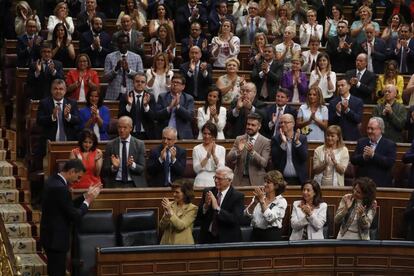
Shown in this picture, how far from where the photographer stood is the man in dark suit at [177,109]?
10719mm

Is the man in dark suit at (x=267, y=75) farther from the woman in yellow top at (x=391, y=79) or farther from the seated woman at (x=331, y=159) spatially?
the seated woman at (x=331, y=159)

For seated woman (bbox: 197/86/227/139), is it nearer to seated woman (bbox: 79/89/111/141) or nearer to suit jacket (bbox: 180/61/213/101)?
seated woman (bbox: 79/89/111/141)

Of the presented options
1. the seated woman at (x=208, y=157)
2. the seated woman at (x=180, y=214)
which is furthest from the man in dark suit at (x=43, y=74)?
the seated woman at (x=180, y=214)

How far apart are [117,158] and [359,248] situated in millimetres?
2118

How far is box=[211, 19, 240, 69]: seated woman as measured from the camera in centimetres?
1249

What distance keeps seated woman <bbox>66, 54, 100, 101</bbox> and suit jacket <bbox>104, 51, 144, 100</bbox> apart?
0.85ft

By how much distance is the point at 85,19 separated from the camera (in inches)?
502

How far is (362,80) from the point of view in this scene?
1191cm

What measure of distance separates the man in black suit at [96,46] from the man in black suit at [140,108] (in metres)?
1.51

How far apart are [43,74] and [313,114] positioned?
8.55 feet

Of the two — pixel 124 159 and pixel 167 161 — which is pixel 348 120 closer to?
pixel 167 161

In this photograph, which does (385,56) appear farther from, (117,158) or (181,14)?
(117,158)

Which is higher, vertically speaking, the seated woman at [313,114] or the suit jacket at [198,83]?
the suit jacket at [198,83]

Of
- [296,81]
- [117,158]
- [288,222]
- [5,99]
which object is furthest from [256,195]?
[5,99]
